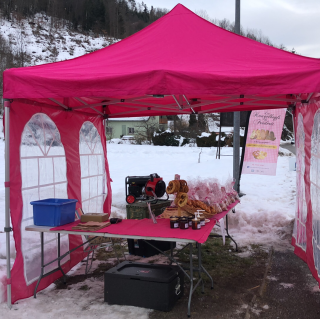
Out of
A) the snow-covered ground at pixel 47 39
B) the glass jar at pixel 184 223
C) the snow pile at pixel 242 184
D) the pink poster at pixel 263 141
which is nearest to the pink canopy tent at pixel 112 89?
the glass jar at pixel 184 223

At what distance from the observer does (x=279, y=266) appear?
490cm

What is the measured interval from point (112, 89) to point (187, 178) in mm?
2649

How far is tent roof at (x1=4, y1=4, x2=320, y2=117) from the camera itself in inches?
125

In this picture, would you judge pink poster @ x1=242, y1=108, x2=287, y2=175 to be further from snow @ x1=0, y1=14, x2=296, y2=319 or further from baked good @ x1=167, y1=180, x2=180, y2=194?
baked good @ x1=167, y1=180, x2=180, y2=194

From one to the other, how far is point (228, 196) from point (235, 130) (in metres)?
3.03

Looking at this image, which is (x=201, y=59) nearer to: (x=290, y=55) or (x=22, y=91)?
(x=290, y=55)

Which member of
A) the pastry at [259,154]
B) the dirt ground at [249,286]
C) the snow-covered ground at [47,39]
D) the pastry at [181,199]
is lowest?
the dirt ground at [249,286]

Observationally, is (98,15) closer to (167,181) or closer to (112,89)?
(167,181)

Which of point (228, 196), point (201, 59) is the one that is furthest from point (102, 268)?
point (201, 59)

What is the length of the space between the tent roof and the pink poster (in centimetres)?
272

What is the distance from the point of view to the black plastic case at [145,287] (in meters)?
3.50

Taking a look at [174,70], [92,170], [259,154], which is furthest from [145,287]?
[259,154]

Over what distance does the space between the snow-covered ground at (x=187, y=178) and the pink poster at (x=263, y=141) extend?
86 cm

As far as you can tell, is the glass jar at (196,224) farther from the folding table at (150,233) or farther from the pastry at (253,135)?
the pastry at (253,135)
